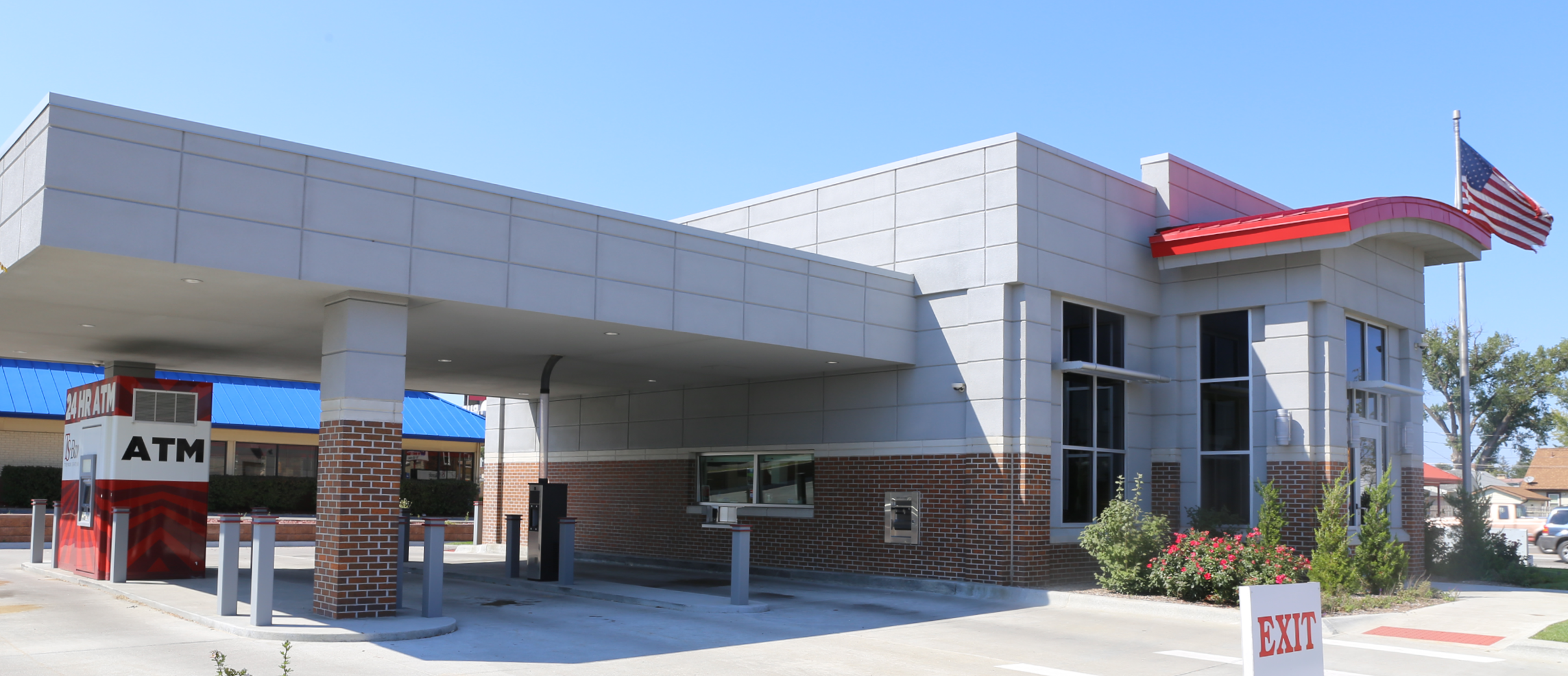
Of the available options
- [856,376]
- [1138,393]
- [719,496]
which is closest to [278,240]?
[856,376]

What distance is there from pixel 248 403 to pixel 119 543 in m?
22.6

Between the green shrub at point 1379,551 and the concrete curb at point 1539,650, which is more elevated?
the green shrub at point 1379,551

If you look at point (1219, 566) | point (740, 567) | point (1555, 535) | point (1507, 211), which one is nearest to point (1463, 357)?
point (1507, 211)

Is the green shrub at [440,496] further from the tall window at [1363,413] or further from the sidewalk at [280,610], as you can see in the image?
the tall window at [1363,413]

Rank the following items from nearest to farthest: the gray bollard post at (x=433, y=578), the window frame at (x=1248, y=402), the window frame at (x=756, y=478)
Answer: the gray bollard post at (x=433, y=578)
the window frame at (x=1248, y=402)
the window frame at (x=756, y=478)

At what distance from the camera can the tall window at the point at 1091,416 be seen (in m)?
20.4

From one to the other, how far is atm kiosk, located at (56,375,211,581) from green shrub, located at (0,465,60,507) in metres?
16.4

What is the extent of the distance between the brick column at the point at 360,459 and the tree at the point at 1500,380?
6278 centimetres

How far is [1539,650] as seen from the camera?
43.9ft

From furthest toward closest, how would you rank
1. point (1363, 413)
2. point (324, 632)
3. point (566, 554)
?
point (1363, 413)
point (566, 554)
point (324, 632)

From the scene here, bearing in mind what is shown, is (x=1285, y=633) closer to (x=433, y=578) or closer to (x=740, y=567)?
(x=433, y=578)

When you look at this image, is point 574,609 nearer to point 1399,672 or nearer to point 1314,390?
point 1399,672

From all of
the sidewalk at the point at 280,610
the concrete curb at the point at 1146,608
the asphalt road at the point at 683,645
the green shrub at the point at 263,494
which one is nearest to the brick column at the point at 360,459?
the sidewalk at the point at 280,610

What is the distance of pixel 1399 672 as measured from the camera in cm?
1221
